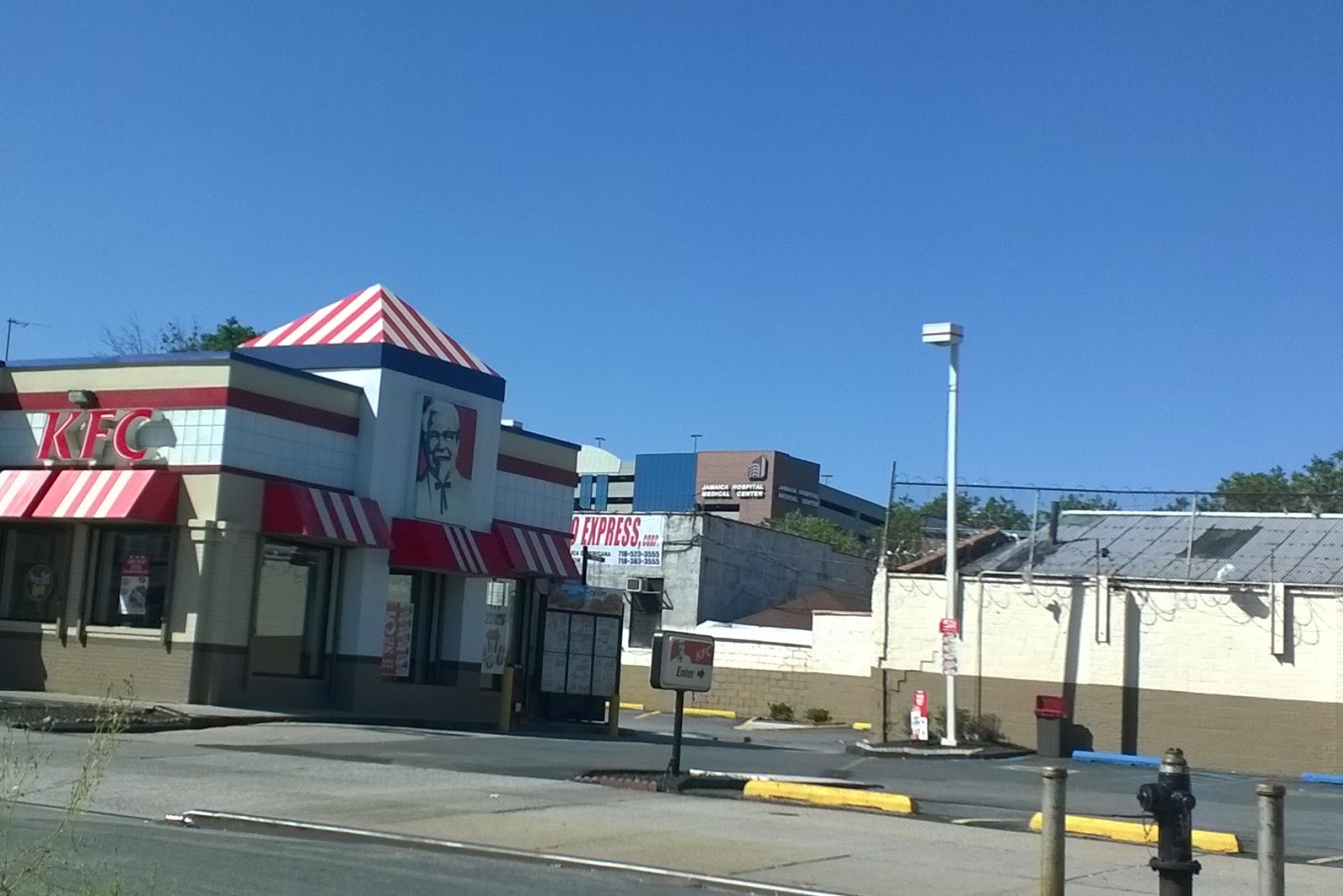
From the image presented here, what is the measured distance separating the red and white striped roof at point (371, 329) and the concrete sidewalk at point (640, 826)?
12184mm

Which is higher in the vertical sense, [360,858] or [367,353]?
[367,353]

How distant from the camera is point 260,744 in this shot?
1958 cm

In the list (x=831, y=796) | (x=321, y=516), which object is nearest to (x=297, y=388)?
(x=321, y=516)

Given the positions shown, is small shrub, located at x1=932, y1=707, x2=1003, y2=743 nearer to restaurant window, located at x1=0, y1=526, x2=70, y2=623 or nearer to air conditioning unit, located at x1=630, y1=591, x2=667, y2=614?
air conditioning unit, located at x1=630, y1=591, x2=667, y2=614

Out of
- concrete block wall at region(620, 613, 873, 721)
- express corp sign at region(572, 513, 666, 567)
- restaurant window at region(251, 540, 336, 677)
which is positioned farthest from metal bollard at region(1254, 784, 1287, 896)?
express corp sign at region(572, 513, 666, 567)

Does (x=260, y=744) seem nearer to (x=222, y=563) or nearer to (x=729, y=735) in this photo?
(x=222, y=563)

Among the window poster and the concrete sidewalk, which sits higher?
the window poster

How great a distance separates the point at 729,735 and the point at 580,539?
61.8 ft

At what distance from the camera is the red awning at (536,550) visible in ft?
98.3

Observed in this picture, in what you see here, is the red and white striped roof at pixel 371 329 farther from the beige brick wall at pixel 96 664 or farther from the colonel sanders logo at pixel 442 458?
the beige brick wall at pixel 96 664

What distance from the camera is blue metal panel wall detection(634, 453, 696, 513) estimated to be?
387ft

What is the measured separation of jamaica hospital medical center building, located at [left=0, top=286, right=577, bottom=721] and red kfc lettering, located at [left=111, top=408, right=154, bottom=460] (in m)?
0.03

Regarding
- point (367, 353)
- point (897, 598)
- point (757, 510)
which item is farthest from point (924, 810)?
point (757, 510)

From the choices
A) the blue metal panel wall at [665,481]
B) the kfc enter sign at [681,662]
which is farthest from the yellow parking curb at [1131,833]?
the blue metal panel wall at [665,481]
